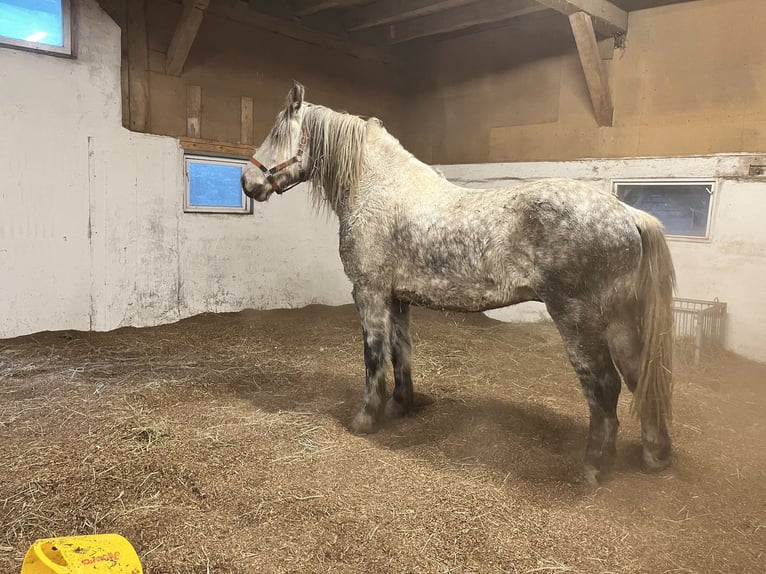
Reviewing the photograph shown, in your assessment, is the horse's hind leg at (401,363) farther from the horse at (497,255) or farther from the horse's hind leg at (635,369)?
the horse's hind leg at (635,369)

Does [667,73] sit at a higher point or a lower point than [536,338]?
higher

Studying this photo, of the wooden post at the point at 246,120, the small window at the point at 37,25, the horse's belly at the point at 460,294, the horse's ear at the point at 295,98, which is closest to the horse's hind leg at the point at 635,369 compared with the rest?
the horse's belly at the point at 460,294

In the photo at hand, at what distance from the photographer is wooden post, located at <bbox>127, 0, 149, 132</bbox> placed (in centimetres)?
472

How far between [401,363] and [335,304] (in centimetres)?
350

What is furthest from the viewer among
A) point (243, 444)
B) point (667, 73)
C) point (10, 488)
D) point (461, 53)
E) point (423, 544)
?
point (461, 53)

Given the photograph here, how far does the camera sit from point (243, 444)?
2.57 metres

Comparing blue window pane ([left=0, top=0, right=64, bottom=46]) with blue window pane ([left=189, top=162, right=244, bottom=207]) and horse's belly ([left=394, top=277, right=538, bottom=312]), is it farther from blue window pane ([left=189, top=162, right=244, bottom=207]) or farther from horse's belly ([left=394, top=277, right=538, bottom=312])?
horse's belly ([left=394, top=277, right=538, bottom=312])

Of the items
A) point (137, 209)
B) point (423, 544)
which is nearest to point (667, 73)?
point (423, 544)

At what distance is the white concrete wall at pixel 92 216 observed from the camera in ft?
13.8

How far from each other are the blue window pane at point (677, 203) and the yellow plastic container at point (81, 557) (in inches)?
186

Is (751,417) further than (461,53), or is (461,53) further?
(461,53)

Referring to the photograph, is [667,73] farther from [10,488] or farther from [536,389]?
[10,488]

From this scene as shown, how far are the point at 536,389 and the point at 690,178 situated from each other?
8.19 ft

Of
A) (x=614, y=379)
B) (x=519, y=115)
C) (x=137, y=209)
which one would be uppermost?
(x=519, y=115)
